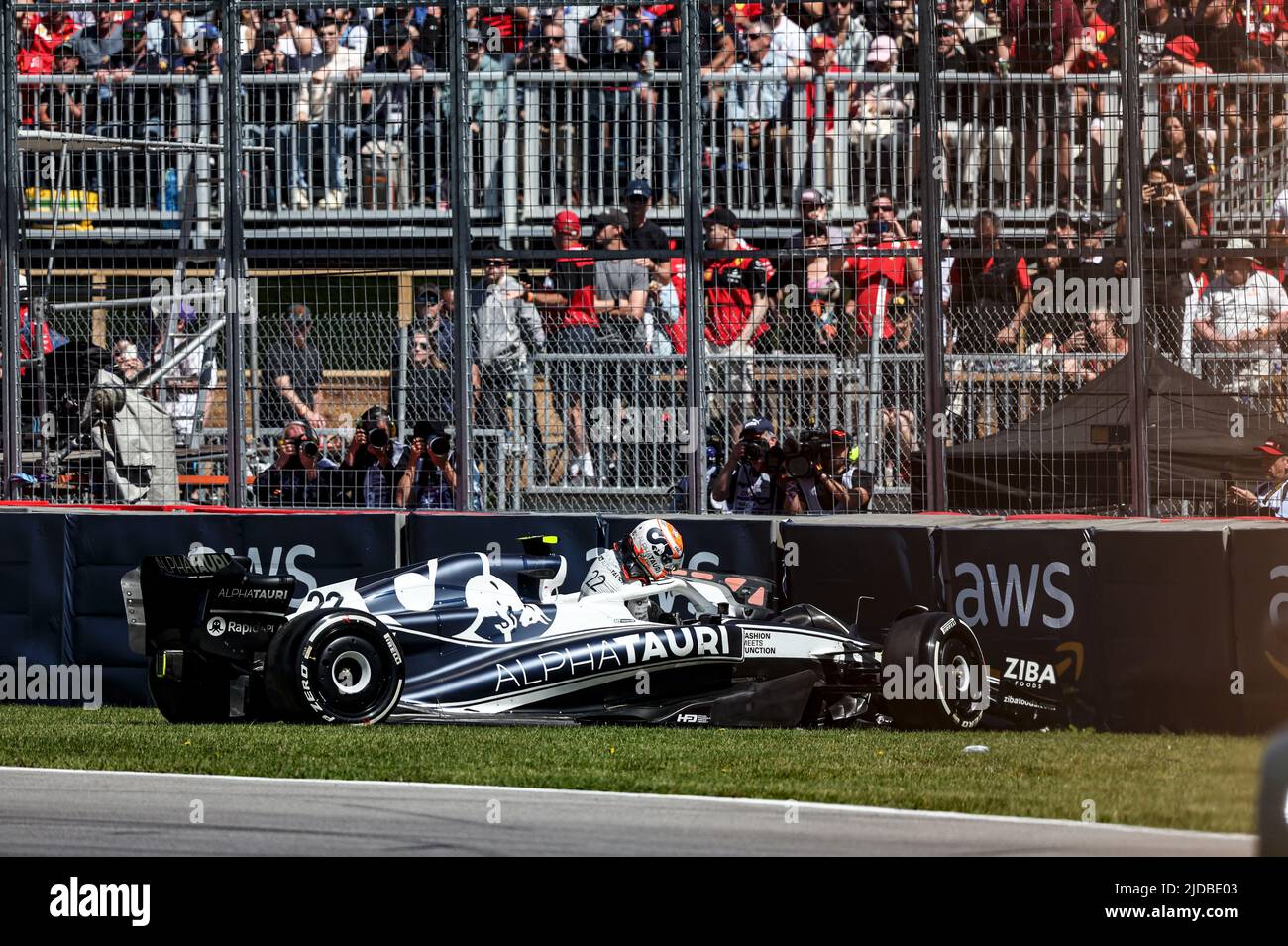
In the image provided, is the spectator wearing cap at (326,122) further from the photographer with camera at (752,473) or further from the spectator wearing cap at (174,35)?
the photographer with camera at (752,473)

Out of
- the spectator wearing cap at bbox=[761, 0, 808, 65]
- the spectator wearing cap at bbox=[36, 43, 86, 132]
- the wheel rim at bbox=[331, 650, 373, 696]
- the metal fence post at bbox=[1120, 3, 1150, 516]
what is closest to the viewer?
the wheel rim at bbox=[331, 650, 373, 696]

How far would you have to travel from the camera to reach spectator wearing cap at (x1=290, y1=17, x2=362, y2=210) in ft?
42.9

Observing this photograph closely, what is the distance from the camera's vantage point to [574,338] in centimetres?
1287

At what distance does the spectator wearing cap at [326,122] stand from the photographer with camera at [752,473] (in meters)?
3.22

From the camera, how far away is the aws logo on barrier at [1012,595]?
11000 mm

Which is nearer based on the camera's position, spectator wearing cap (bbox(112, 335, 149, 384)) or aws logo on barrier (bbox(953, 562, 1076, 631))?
aws logo on barrier (bbox(953, 562, 1076, 631))

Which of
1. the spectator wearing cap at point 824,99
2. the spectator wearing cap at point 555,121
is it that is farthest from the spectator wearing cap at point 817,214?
the spectator wearing cap at point 555,121

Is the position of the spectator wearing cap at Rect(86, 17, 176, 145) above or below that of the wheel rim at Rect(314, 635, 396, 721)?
above

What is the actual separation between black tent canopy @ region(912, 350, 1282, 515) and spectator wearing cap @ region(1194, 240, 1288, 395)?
16cm

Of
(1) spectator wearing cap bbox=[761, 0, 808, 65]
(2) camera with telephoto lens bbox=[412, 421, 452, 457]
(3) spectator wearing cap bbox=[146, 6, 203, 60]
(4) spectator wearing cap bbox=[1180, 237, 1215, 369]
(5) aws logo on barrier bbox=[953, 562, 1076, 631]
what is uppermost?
(3) spectator wearing cap bbox=[146, 6, 203, 60]

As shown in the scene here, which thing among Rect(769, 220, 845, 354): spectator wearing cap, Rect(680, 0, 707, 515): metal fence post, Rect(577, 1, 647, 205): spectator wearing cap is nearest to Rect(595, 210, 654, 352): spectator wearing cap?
Rect(577, 1, 647, 205): spectator wearing cap

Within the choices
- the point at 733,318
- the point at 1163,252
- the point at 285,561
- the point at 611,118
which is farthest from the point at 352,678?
the point at 1163,252

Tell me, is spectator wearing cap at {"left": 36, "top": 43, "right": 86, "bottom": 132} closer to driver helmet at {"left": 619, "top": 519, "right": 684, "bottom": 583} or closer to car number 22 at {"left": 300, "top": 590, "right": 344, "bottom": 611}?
car number 22 at {"left": 300, "top": 590, "right": 344, "bottom": 611}

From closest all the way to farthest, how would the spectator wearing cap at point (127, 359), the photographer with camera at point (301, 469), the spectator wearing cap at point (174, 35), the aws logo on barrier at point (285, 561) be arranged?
1. the aws logo on barrier at point (285, 561)
2. the photographer with camera at point (301, 469)
3. the spectator wearing cap at point (127, 359)
4. the spectator wearing cap at point (174, 35)
